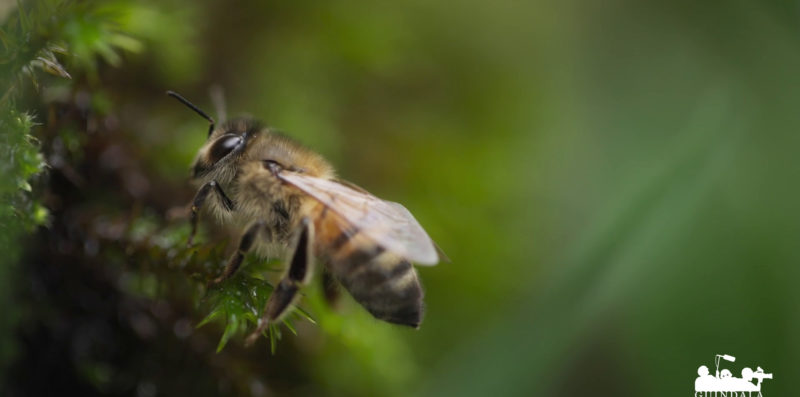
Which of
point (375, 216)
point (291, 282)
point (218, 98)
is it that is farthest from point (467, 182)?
point (291, 282)

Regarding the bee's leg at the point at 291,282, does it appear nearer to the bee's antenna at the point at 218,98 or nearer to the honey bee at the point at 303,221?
the honey bee at the point at 303,221

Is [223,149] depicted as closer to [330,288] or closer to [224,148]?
[224,148]

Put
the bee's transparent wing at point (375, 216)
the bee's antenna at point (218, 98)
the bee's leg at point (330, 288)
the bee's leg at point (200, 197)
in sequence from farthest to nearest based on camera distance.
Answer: the bee's antenna at point (218, 98), the bee's leg at point (330, 288), the bee's leg at point (200, 197), the bee's transparent wing at point (375, 216)

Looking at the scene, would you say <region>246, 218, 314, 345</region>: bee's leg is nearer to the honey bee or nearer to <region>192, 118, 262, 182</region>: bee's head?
the honey bee

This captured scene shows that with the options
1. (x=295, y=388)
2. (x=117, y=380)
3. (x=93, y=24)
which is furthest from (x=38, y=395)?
(x=93, y=24)

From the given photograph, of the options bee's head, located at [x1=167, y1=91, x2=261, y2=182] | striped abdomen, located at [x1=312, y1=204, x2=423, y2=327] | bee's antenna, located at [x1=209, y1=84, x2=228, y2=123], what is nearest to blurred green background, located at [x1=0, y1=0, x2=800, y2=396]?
bee's antenna, located at [x1=209, y1=84, x2=228, y2=123]

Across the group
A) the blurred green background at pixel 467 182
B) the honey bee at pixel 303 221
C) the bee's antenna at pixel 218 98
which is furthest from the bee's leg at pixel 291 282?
→ the bee's antenna at pixel 218 98

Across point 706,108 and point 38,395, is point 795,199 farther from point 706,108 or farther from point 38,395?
point 38,395
